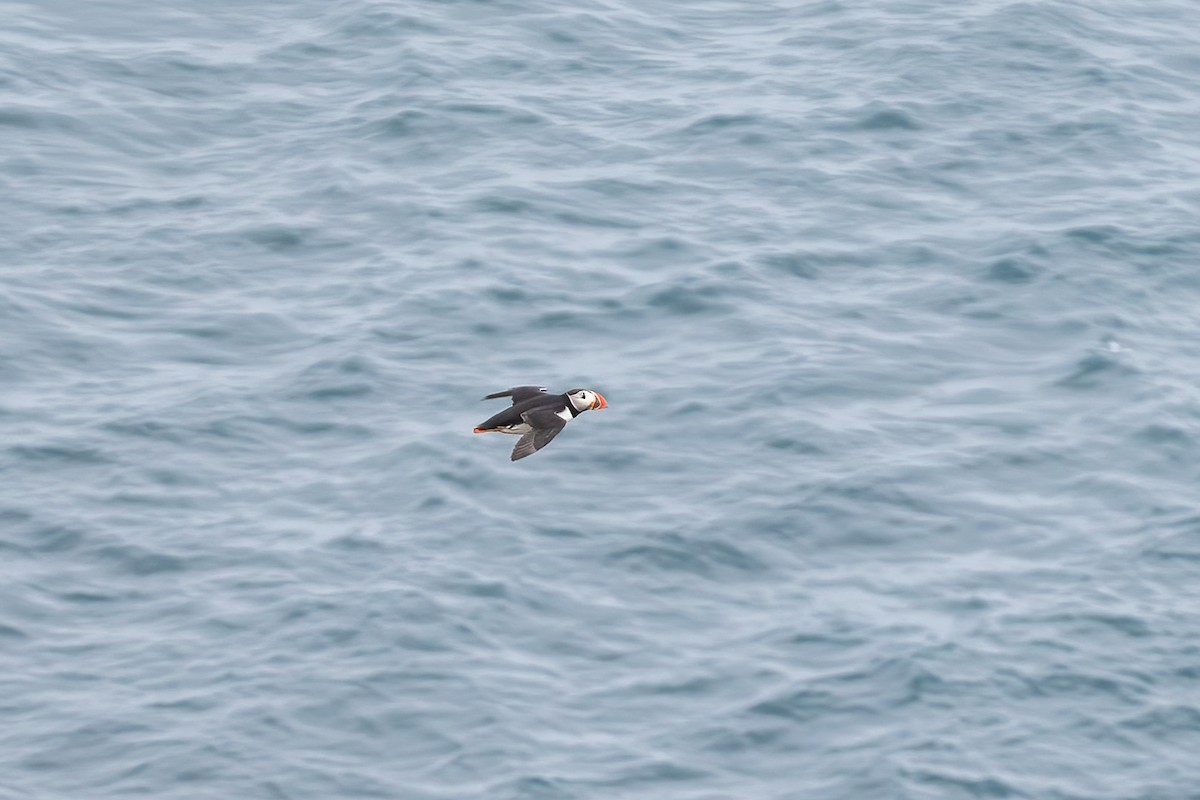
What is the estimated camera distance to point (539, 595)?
22578 mm

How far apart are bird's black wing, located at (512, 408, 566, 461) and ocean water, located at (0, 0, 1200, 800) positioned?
2.60 meters

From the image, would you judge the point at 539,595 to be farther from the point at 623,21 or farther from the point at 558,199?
the point at 623,21

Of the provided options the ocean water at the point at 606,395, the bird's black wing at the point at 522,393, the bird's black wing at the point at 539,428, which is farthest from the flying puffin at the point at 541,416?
the ocean water at the point at 606,395

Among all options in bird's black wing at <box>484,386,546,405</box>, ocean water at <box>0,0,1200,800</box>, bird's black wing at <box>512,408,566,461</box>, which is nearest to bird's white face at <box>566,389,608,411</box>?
bird's black wing at <box>512,408,566,461</box>

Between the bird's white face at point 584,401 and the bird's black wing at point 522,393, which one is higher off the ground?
the bird's white face at point 584,401

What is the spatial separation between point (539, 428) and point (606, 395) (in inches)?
208

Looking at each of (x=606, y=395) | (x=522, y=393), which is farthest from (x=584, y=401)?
(x=606, y=395)

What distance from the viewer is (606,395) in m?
25.5

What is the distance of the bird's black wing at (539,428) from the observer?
19.9m

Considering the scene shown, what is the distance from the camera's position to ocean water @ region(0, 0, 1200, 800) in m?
21.0

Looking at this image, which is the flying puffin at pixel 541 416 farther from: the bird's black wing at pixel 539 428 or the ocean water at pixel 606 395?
the ocean water at pixel 606 395

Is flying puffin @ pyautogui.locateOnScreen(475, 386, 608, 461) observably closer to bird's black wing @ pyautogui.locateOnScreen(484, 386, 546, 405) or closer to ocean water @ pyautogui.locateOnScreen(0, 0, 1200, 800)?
bird's black wing @ pyautogui.locateOnScreen(484, 386, 546, 405)

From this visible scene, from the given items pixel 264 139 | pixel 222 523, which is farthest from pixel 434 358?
pixel 264 139

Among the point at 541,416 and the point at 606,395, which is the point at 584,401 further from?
the point at 606,395
